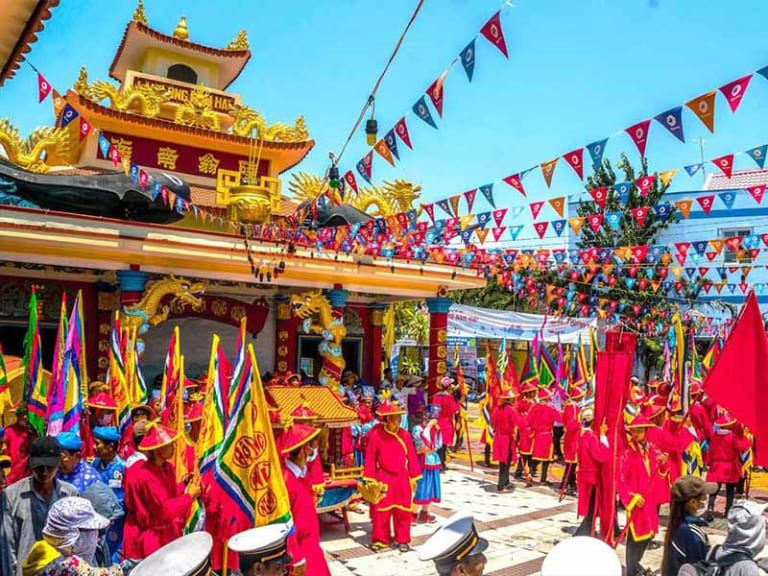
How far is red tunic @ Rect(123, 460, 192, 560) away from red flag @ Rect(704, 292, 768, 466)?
422cm

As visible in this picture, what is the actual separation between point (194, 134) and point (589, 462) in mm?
12582

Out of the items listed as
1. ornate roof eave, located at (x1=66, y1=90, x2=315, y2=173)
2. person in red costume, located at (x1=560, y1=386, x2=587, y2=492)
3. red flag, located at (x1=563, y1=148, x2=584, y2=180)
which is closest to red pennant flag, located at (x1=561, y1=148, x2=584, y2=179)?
red flag, located at (x1=563, y1=148, x2=584, y2=180)

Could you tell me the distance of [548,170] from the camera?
30.7 feet

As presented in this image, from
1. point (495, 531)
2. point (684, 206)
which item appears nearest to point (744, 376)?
point (495, 531)

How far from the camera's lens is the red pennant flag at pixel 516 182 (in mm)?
9883

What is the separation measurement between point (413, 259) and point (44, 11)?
1070cm

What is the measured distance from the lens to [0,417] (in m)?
7.38

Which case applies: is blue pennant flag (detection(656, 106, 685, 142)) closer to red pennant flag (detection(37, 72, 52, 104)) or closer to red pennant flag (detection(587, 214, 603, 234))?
red pennant flag (detection(587, 214, 603, 234))

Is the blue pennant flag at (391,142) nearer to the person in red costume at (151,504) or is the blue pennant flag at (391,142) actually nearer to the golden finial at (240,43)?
the person in red costume at (151,504)

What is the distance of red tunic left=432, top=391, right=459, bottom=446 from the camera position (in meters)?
13.0

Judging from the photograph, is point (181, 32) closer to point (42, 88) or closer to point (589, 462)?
point (42, 88)

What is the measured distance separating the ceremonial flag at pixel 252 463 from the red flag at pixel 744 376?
3399 millimetres

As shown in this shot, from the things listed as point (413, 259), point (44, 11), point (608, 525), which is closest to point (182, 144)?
point (413, 259)

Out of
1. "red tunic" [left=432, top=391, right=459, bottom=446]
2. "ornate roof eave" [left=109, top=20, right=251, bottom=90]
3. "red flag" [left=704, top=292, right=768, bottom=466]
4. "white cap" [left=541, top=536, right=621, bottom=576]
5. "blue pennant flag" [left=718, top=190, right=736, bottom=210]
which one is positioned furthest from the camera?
"ornate roof eave" [left=109, top=20, right=251, bottom=90]
